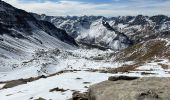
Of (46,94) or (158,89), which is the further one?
(46,94)

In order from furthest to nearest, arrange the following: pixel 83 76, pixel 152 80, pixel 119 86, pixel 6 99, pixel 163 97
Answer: pixel 83 76 → pixel 6 99 → pixel 152 80 → pixel 119 86 → pixel 163 97

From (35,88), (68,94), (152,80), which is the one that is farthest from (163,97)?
(35,88)

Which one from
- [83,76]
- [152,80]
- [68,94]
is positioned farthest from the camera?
[83,76]

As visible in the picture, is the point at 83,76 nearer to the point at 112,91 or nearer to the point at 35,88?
the point at 35,88

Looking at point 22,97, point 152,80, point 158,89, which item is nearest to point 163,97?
point 158,89

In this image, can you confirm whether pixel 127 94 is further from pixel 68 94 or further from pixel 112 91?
pixel 68 94

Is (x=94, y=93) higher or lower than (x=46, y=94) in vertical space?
higher
